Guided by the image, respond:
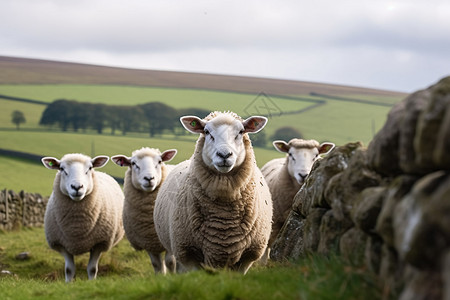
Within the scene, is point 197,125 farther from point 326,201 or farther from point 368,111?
point 368,111

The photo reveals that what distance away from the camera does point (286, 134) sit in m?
49.4

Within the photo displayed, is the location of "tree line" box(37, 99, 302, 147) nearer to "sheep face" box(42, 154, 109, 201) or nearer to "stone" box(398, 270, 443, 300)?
"sheep face" box(42, 154, 109, 201)

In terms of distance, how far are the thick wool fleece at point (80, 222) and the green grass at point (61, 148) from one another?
19.7 metres

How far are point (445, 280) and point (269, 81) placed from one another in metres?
68.5

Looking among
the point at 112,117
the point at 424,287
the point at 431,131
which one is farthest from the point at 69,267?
the point at 112,117

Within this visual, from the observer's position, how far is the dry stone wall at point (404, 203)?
3248mm

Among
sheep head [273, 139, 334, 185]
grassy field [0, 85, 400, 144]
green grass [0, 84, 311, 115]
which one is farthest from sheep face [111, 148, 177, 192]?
green grass [0, 84, 311, 115]

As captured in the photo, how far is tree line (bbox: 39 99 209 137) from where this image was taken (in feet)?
163

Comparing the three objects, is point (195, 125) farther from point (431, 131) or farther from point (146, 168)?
point (431, 131)

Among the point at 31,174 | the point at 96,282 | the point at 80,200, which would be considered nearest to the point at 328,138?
the point at 31,174

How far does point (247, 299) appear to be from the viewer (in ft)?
15.0

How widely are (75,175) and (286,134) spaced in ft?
130

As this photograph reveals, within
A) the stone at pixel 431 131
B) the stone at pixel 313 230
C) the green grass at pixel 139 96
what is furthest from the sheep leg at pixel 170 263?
the green grass at pixel 139 96

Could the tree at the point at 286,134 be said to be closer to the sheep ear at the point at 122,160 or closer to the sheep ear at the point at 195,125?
the sheep ear at the point at 122,160
